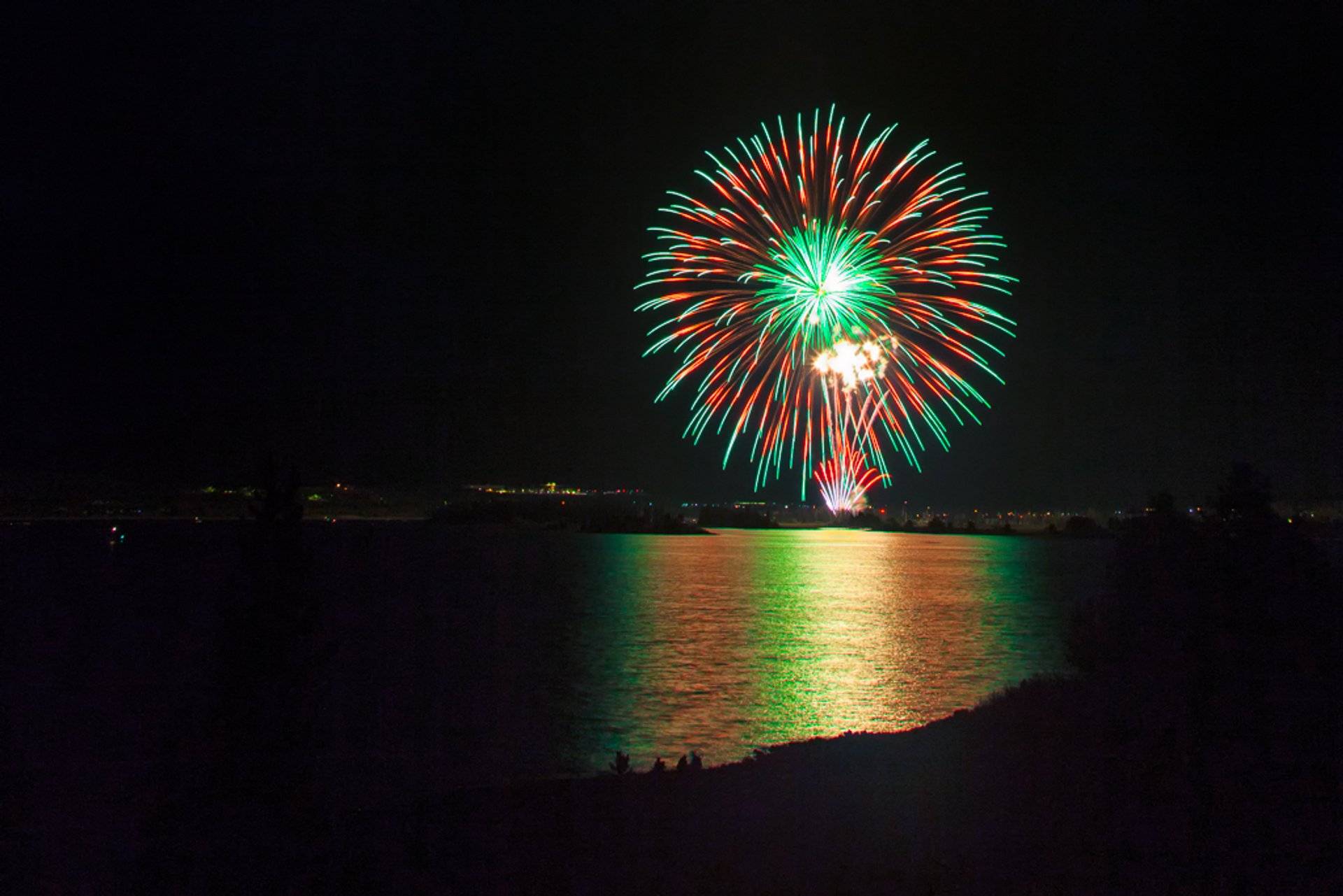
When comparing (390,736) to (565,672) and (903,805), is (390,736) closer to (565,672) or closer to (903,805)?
(565,672)

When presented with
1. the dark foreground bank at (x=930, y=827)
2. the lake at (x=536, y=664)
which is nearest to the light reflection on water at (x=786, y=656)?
the lake at (x=536, y=664)

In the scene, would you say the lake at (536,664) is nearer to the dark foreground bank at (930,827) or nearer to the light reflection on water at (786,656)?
the light reflection on water at (786,656)

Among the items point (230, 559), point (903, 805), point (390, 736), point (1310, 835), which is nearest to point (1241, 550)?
point (1310, 835)

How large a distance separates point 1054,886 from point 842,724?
10.9 metres

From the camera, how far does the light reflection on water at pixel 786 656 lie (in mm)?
17609

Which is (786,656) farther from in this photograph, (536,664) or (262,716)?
(262,716)

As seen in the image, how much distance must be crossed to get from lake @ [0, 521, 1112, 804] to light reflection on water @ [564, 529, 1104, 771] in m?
0.12

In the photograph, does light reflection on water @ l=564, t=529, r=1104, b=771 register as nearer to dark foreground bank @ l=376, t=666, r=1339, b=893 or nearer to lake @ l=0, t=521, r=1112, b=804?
lake @ l=0, t=521, r=1112, b=804

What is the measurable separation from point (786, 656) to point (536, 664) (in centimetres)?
761

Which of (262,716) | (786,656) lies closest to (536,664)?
(786,656)

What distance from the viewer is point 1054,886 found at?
20.5 feet

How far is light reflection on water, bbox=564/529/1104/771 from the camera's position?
1761 cm

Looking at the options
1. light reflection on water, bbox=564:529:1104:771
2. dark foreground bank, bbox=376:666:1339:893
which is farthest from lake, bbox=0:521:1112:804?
dark foreground bank, bbox=376:666:1339:893

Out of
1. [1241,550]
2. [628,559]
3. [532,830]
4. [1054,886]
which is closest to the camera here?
[1054,886]
